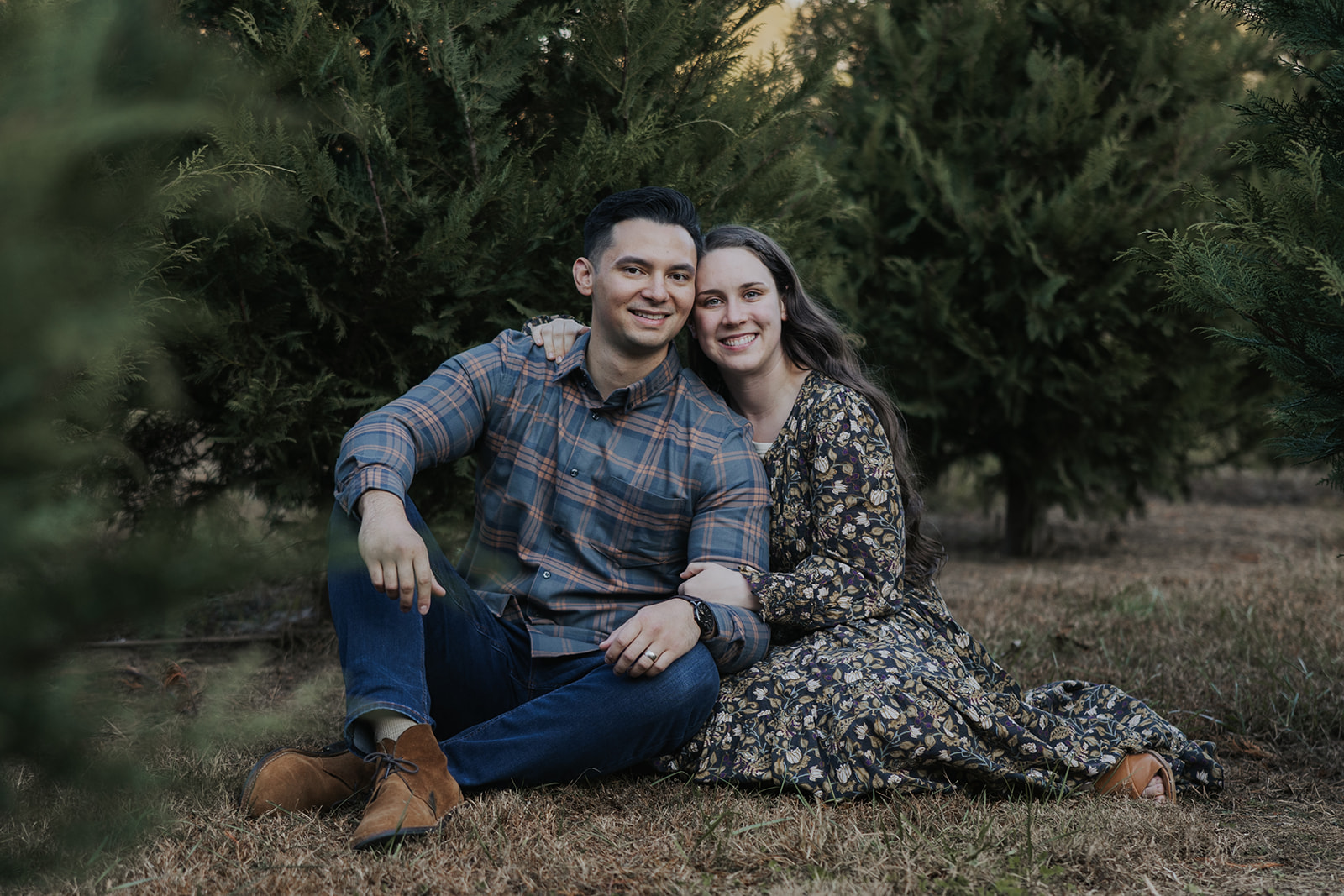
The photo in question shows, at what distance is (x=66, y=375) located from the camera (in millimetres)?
799

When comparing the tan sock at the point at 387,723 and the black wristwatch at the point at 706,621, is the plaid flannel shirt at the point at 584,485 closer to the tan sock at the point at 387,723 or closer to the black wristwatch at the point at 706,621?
the black wristwatch at the point at 706,621

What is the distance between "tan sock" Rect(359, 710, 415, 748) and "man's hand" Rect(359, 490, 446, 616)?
9.1 inches

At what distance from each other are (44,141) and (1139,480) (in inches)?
228

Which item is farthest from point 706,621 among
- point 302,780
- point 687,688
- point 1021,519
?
point 1021,519

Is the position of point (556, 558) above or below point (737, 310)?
below

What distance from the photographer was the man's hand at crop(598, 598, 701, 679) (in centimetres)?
224

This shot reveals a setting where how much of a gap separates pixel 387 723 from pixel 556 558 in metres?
0.58

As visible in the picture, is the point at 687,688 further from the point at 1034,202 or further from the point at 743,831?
the point at 1034,202

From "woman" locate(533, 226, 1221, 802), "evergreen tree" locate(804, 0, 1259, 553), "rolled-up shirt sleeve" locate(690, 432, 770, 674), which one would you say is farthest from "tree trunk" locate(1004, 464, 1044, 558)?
"rolled-up shirt sleeve" locate(690, 432, 770, 674)

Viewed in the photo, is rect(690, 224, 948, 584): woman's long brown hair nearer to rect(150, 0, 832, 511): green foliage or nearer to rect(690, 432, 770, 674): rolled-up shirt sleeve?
rect(690, 432, 770, 674): rolled-up shirt sleeve

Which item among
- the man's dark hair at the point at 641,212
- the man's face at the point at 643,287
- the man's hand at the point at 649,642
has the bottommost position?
the man's hand at the point at 649,642

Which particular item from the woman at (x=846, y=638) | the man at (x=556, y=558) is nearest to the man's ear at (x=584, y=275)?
the man at (x=556, y=558)

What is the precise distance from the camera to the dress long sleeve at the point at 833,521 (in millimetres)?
2467

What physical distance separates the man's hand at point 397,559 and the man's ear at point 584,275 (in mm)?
909
